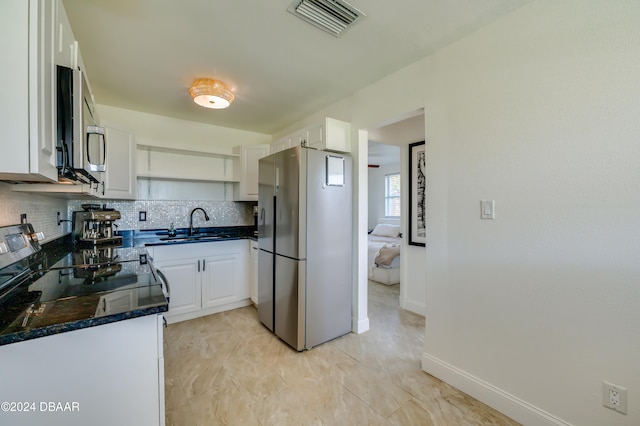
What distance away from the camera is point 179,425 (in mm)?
1594

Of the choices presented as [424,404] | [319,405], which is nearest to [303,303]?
[319,405]

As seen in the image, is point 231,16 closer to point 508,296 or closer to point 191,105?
point 191,105

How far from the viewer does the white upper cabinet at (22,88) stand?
850 millimetres

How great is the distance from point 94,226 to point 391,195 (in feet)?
20.5

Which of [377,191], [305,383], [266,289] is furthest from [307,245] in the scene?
[377,191]

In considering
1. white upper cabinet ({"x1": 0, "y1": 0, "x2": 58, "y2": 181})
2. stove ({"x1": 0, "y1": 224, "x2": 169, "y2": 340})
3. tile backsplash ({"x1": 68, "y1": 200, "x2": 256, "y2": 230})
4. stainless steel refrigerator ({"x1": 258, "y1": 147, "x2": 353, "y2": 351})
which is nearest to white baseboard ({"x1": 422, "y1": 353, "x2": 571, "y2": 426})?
stainless steel refrigerator ({"x1": 258, "y1": 147, "x2": 353, "y2": 351})

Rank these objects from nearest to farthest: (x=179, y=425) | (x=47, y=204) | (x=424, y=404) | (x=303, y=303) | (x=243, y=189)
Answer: (x=179, y=425) < (x=424, y=404) < (x=47, y=204) < (x=303, y=303) < (x=243, y=189)

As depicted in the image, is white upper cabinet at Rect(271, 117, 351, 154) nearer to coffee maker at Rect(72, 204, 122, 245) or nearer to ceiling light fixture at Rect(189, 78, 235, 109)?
ceiling light fixture at Rect(189, 78, 235, 109)

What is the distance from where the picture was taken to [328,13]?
1619 mm

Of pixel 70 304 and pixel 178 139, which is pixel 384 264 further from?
pixel 70 304

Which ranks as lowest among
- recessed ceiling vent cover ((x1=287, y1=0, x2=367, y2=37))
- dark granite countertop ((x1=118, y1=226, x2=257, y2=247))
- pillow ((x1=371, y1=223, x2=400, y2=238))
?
pillow ((x1=371, y1=223, x2=400, y2=238))

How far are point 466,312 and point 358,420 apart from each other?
97cm

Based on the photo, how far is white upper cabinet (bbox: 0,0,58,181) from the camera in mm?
850

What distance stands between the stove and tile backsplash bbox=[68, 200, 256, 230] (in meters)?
1.41
